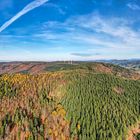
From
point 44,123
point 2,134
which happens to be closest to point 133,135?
point 44,123

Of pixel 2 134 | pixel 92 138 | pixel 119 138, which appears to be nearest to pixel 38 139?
pixel 2 134

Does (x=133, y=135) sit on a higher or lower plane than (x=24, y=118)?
lower

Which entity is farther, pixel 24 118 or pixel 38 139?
pixel 24 118

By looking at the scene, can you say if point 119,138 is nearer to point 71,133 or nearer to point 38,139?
point 71,133

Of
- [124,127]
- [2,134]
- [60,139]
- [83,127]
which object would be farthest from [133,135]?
[2,134]

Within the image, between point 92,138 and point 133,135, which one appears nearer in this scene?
point 92,138

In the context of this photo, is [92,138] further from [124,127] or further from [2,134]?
[2,134]

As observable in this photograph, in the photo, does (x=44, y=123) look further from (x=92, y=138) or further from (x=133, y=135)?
(x=133, y=135)
